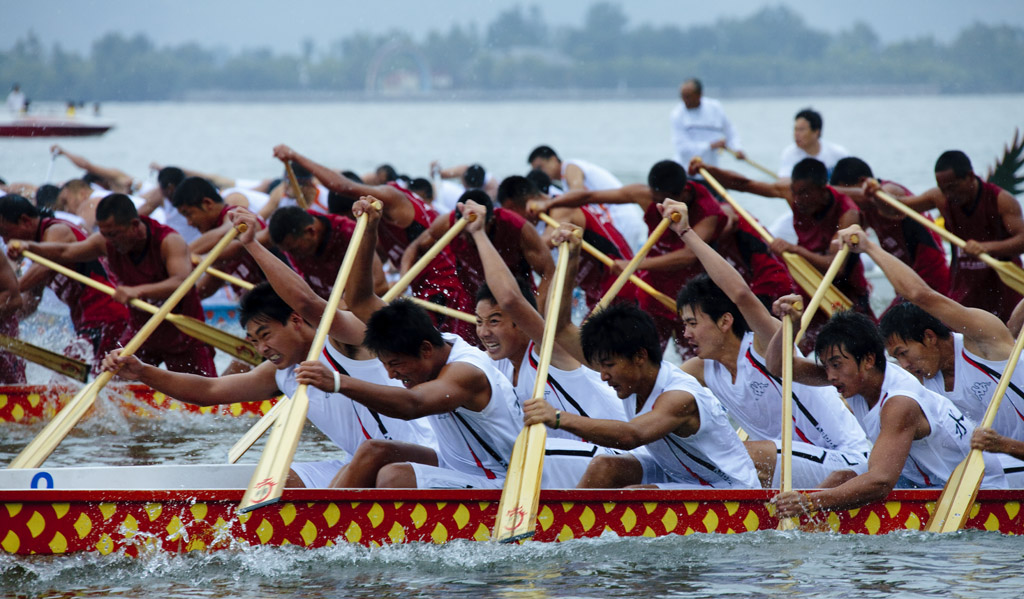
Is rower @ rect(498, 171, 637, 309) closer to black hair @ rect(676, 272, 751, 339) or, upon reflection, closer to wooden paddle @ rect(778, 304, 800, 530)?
black hair @ rect(676, 272, 751, 339)

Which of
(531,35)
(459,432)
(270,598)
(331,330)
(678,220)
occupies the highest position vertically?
(531,35)

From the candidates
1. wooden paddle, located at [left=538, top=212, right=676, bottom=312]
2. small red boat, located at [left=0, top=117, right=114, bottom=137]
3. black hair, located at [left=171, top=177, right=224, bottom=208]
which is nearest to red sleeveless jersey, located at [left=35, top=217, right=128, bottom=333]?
black hair, located at [left=171, top=177, right=224, bottom=208]

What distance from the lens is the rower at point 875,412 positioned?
4.40 metres

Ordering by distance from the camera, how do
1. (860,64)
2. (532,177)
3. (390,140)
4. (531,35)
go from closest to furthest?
(532,177), (390,140), (860,64), (531,35)

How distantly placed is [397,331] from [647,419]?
905 mm

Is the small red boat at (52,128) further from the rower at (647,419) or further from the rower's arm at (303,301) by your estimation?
the rower at (647,419)

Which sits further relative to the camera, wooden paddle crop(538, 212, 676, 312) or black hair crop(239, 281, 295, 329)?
wooden paddle crop(538, 212, 676, 312)

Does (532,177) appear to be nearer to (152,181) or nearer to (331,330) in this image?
(331,330)

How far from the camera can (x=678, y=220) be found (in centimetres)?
512

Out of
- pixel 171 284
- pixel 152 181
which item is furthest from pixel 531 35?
pixel 171 284

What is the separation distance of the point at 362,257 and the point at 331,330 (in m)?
0.44

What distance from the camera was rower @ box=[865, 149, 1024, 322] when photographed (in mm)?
6855

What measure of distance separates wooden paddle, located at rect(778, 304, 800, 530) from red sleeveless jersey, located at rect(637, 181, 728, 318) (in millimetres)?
2350

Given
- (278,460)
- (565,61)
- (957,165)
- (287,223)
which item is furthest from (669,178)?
(565,61)
